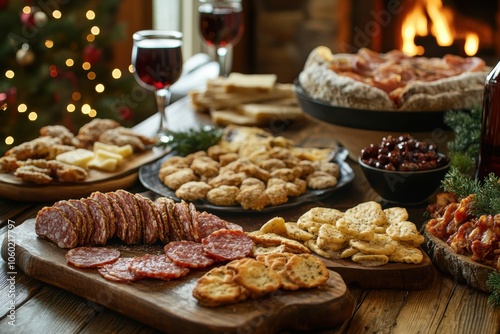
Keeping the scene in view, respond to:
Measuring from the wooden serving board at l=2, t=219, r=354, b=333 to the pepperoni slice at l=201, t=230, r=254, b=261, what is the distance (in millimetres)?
61

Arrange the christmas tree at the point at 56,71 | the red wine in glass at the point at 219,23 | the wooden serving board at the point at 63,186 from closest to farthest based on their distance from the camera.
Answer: the wooden serving board at the point at 63,186 → the red wine in glass at the point at 219,23 → the christmas tree at the point at 56,71

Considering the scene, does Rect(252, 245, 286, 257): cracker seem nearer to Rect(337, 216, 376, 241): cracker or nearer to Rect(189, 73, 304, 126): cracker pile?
Rect(337, 216, 376, 241): cracker

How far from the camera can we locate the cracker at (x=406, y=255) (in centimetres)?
149

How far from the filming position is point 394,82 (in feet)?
7.11

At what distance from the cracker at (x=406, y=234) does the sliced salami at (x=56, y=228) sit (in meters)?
0.68

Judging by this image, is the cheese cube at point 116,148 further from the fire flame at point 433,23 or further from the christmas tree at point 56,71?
the fire flame at point 433,23

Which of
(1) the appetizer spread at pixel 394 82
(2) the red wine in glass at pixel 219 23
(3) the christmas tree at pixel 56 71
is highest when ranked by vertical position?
(2) the red wine in glass at pixel 219 23

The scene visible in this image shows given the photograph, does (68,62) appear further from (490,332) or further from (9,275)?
(490,332)

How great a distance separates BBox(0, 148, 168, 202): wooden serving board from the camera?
1.96m

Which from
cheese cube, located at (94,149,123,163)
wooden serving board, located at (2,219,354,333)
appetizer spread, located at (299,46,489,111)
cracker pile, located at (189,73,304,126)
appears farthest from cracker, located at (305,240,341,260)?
cracker pile, located at (189,73,304,126)

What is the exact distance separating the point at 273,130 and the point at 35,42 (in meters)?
1.39

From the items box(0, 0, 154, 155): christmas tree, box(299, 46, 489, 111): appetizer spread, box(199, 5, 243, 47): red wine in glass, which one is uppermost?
box(199, 5, 243, 47): red wine in glass

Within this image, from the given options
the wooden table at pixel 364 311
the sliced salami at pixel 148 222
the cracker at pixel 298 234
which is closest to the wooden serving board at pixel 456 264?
the wooden table at pixel 364 311

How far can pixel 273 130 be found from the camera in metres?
2.63
